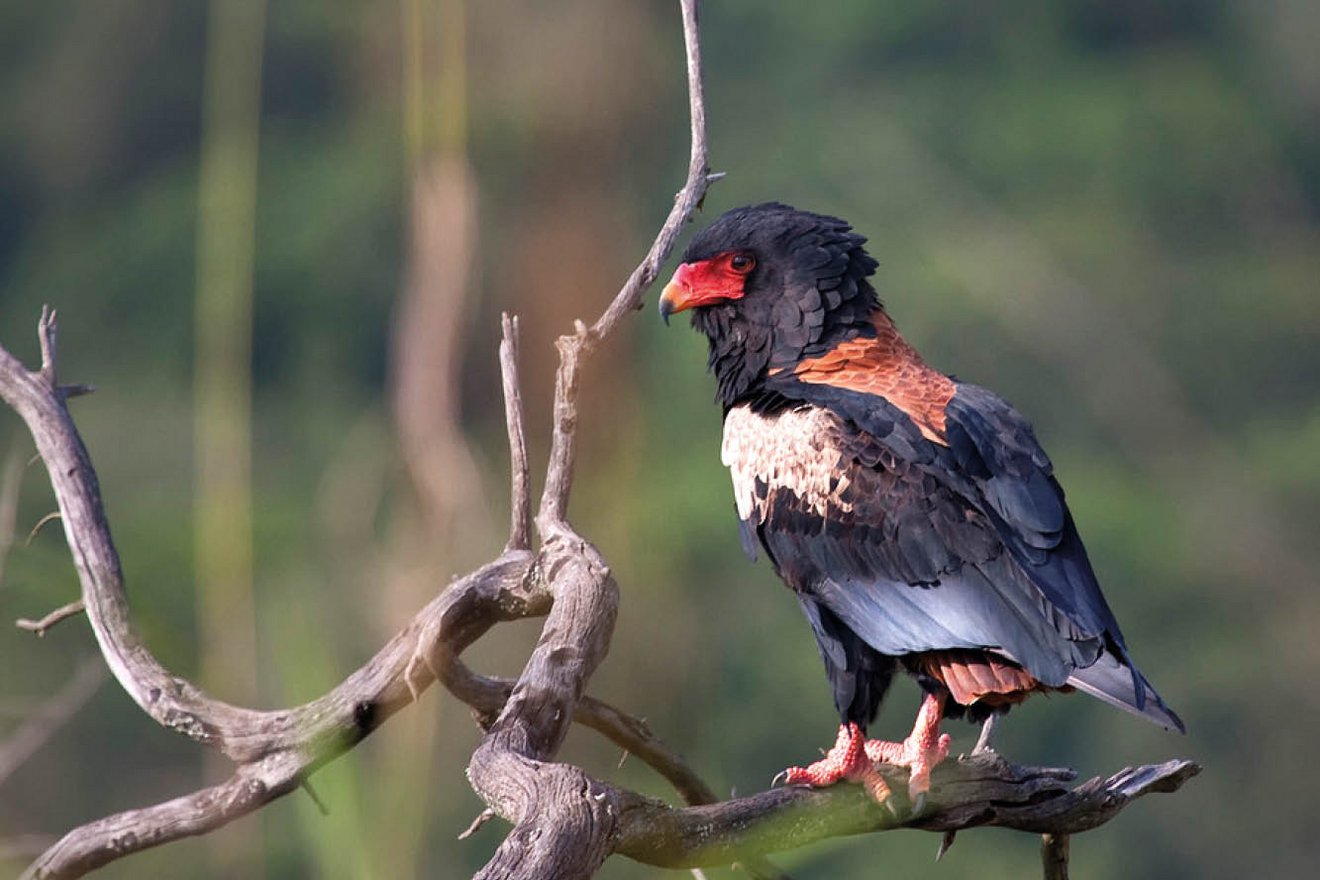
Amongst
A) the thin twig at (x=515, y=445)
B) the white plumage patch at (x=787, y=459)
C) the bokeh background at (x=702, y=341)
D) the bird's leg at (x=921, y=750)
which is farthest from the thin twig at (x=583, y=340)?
the bokeh background at (x=702, y=341)

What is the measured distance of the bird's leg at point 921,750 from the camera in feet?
8.55

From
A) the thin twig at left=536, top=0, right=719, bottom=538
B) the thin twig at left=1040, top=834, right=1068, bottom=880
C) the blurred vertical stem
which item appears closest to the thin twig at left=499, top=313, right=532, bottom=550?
the thin twig at left=536, top=0, right=719, bottom=538

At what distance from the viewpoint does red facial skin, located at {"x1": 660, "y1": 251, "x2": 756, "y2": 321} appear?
3.21m

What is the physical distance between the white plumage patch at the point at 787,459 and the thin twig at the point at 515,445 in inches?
23.4

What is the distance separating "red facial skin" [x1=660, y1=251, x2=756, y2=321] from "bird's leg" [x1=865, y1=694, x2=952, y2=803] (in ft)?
2.66

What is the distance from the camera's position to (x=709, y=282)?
10.6 feet

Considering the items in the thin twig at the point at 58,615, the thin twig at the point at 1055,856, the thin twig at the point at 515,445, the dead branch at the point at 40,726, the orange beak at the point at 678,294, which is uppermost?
the orange beak at the point at 678,294

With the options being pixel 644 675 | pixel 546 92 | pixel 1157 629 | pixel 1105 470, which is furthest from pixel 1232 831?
pixel 644 675

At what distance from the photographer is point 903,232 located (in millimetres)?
12008

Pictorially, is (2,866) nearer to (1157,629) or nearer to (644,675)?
(644,675)

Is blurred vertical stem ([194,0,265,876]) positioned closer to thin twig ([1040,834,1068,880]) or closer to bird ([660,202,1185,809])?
bird ([660,202,1185,809])

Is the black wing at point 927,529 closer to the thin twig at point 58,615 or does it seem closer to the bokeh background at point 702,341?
the thin twig at point 58,615

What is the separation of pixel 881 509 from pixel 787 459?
0.59 ft

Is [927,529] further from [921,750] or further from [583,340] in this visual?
[583,340]
